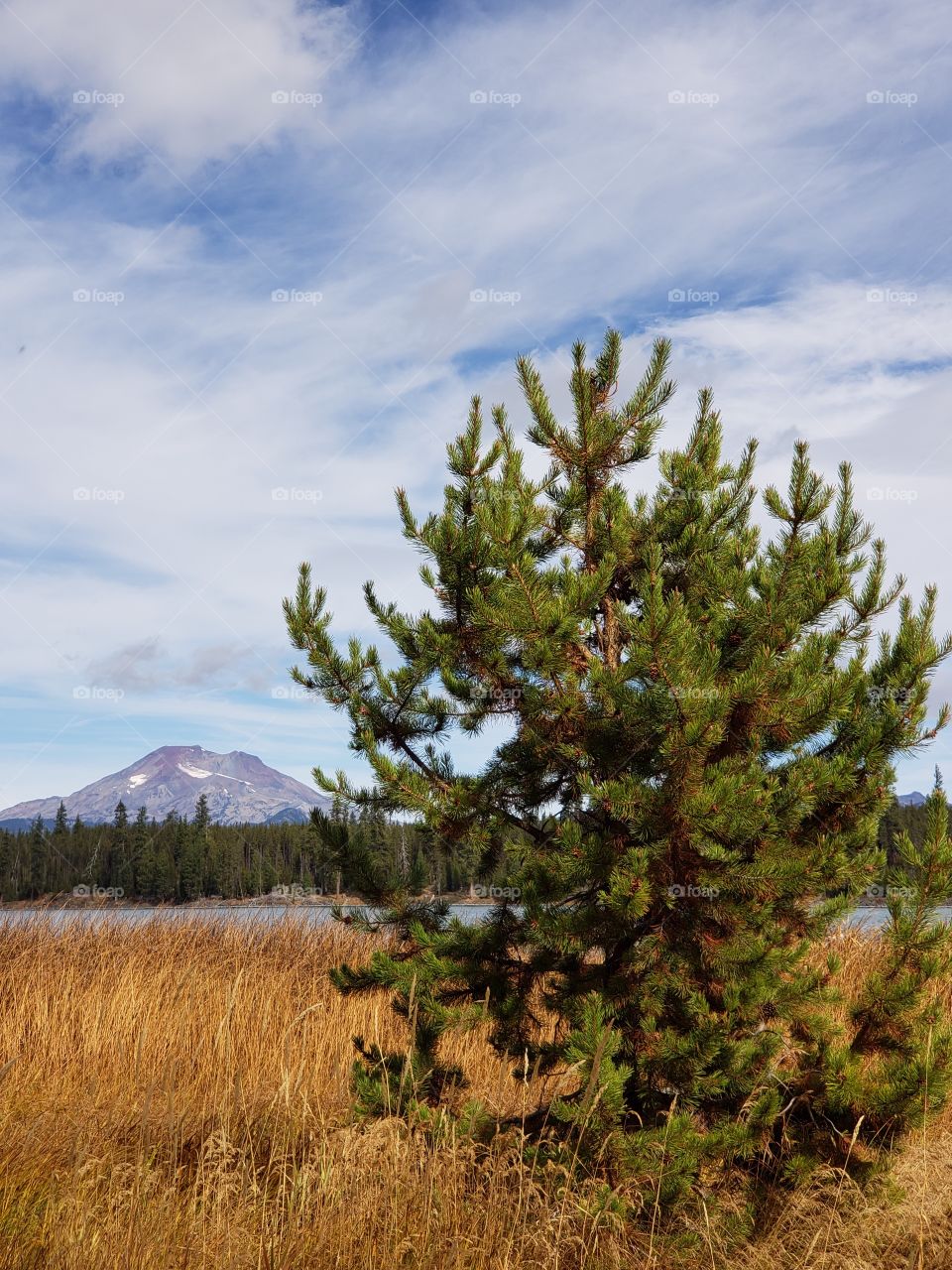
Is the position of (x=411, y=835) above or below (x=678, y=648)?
below

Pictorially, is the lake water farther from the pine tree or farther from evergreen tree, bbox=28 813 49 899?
evergreen tree, bbox=28 813 49 899

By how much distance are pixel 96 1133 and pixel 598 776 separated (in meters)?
3.44

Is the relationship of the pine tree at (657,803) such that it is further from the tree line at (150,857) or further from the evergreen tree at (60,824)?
the evergreen tree at (60,824)

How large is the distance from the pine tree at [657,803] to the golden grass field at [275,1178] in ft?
1.16

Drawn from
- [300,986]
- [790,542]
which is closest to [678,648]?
[790,542]

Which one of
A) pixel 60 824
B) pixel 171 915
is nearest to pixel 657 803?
pixel 171 915

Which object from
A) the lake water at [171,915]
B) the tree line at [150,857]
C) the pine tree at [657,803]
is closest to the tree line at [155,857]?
the tree line at [150,857]

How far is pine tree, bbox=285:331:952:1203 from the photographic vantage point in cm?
449

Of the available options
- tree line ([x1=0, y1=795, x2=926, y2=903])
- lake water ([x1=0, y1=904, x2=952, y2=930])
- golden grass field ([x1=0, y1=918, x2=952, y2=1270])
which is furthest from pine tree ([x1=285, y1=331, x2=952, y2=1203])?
tree line ([x1=0, y1=795, x2=926, y2=903])

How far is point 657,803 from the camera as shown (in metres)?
4.54

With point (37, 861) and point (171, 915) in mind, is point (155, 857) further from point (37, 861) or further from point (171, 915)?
point (171, 915)

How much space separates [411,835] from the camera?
5.62 m

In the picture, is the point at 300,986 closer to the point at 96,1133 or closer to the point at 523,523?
the point at 96,1133

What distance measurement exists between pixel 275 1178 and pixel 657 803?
2.99 metres
